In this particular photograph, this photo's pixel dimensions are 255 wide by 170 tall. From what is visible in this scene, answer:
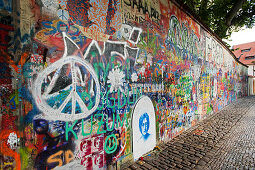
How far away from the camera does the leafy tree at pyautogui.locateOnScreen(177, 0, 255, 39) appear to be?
1201 centimetres

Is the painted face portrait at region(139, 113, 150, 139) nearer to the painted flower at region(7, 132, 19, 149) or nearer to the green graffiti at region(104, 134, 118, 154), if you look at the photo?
the green graffiti at region(104, 134, 118, 154)

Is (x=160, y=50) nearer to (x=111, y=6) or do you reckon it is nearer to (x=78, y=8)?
(x=111, y=6)

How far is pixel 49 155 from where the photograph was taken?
2012 millimetres

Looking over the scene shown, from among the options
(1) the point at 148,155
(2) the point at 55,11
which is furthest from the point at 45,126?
(1) the point at 148,155

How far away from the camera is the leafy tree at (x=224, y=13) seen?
12.0 meters

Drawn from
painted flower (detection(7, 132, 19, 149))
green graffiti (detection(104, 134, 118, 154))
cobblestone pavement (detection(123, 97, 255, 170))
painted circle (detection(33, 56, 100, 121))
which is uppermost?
painted circle (detection(33, 56, 100, 121))

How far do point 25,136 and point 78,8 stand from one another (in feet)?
6.53


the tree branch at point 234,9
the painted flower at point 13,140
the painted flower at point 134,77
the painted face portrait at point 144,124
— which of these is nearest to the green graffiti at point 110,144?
the painted face portrait at point 144,124

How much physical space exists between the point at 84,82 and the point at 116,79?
2.33 ft

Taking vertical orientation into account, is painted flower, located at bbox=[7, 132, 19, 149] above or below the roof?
below

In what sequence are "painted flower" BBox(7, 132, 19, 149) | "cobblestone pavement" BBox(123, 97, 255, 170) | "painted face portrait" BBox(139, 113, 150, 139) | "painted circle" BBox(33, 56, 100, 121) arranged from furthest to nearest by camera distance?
"painted face portrait" BBox(139, 113, 150, 139), "cobblestone pavement" BBox(123, 97, 255, 170), "painted circle" BBox(33, 56, 100, 121), "painted flower" BBox(7, 132, 19, 149)

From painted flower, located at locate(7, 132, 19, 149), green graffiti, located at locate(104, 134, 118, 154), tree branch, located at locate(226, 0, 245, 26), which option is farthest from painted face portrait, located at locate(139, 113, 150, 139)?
tree branch, located at locate(226, 0, 245, 26)

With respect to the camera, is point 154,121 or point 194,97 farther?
point 194,97

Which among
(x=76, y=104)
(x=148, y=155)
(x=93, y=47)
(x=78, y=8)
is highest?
(x=78, y=8)
